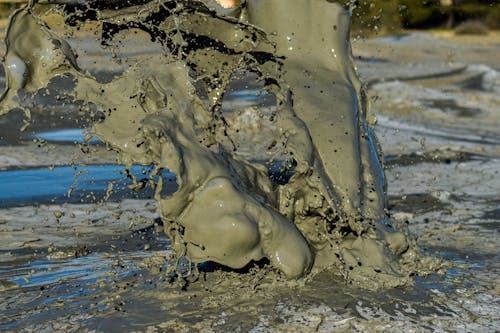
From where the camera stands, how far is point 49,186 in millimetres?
7852

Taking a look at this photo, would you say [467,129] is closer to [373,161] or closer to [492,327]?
[373,161]

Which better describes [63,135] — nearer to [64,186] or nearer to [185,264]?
[64,186]

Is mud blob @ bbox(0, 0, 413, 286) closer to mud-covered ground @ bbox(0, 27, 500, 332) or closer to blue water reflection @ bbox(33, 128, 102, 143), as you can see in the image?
mud-covered ground @ bbox(0, 27, 500, 332)

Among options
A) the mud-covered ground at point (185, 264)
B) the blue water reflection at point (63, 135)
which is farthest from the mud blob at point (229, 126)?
the blue water reflection at point (63, 135)

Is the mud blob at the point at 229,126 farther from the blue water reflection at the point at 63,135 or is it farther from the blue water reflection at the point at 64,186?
the blue water reflection at the point at 63,135

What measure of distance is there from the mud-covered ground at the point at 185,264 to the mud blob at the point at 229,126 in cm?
26

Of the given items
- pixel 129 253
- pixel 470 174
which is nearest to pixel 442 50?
pixel 470 174

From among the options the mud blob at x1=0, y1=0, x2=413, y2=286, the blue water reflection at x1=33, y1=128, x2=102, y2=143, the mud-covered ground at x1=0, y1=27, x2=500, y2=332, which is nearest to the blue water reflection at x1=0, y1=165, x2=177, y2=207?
the mud-covered ground at x1=0, y1=27, x2=500, y2=332

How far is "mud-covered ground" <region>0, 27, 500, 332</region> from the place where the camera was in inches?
182

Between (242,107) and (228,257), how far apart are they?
22.6 ft

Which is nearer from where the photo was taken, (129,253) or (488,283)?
(488,283)

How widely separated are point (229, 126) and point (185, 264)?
82 cm

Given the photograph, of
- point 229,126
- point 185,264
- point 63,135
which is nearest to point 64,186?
point 63,135

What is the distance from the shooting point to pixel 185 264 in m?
5.48
